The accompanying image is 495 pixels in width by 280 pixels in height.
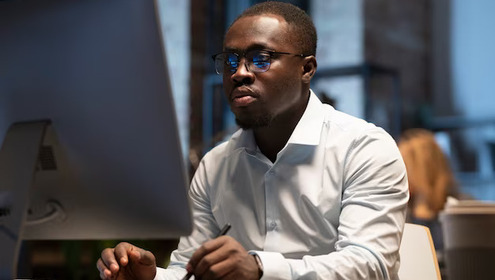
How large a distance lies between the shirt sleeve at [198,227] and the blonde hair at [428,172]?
2.33 m

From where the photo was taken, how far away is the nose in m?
1.40

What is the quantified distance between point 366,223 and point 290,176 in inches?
9.7

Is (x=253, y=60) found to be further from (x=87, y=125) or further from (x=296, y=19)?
(x=87, y=125)

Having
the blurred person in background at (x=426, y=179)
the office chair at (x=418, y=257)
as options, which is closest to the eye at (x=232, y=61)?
the office chair at (x=418, y=257)

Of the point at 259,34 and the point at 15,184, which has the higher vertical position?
the point at 259,34

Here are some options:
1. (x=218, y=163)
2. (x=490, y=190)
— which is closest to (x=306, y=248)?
(x=218, y=163)

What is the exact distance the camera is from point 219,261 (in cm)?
103

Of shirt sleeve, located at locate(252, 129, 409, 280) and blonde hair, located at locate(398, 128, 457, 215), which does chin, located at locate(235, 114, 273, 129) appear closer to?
shirt sleeve, located at locate(252, 129, 409, 280)

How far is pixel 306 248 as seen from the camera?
1.41 m

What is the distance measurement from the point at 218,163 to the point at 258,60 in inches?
11.9

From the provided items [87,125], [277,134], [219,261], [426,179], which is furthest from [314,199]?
[426,179]

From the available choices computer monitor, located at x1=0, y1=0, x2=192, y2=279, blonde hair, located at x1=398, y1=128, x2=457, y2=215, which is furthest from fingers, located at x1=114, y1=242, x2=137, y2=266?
blonde hair, located at x1=398, y1=128, x2=457, y2=215

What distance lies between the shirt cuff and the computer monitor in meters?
0.21

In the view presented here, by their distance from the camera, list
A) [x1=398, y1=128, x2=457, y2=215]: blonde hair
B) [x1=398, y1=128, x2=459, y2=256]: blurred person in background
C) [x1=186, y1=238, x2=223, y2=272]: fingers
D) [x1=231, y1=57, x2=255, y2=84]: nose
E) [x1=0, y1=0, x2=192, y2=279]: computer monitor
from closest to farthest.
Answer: [x1=0, y1=0, x2=192, y2=279]: computer monitor
[x1=186, y1=238, x2=223, y2=272]: fingers
[x1=231, y1=57, x2=255, y2=84]: nose
[x1=398, y1=128, x2=459, y2=256]: blurred person in background
[x1=398, y1=128, x2=457, y2=215]: blonde hair
